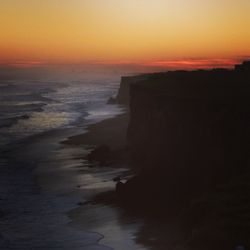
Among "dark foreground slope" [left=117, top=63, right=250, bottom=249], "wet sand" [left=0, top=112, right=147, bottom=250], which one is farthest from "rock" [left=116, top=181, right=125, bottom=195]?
"wet sand" [left=0, top=112, right=147, bottom=250]

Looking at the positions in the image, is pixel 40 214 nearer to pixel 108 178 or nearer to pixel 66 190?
pixel 66 190

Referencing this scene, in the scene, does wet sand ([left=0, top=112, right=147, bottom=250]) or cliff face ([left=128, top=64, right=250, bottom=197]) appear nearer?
wet sand ([left=0, top=112, right=147, bottom=250])

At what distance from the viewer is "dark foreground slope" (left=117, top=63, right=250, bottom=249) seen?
22.7m

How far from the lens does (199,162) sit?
31.6 meters

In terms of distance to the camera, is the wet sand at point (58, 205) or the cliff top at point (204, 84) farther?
the cliff top at point (204, 84)

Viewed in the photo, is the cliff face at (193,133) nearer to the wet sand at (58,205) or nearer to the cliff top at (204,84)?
the cliff top at (204,84)

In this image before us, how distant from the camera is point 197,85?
1651 inches

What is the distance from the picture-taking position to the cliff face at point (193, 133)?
3006 centimetres

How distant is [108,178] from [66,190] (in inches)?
148

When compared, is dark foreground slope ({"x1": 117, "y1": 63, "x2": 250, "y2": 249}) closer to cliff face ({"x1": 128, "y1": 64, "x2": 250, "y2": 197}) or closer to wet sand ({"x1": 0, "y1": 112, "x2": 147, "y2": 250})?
cliff face ({"x1": 128, "y1": 64, "x2": 250, "y2": 197})

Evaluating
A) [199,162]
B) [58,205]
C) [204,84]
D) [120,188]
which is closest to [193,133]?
[199,162]

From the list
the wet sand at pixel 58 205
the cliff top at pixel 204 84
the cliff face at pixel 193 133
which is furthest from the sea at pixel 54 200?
the cliff top at pixel 204 84

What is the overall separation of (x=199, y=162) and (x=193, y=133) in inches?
91.9

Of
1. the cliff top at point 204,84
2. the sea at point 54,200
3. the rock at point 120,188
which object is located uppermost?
the cliff top at point 204,84
